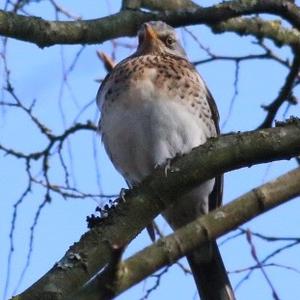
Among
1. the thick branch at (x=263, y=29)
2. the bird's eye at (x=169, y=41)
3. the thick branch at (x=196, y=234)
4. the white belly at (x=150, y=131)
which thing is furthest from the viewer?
the bird's eye at (x=169, y=41)

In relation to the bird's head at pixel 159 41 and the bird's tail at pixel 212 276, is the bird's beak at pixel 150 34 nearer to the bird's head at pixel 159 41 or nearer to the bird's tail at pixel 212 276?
the bird's head at pixel 159 41

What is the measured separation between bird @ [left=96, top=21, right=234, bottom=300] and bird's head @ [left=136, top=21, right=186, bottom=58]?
0.93 feet

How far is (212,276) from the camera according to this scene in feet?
14.9

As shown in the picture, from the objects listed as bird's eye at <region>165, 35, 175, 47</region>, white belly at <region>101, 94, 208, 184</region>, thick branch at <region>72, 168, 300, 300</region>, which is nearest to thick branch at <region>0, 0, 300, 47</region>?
white belly at <region>101, 94, 208, 184</region>

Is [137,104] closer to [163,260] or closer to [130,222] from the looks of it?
[130,222]

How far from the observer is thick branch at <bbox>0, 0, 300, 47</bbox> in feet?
12.1

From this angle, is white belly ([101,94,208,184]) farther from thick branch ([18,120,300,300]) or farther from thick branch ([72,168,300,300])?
thick branch ([72,168,300,300])

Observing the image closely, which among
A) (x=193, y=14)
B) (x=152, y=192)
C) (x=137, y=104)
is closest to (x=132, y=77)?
(x=137, y=104)

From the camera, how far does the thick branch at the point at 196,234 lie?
89.5 inches

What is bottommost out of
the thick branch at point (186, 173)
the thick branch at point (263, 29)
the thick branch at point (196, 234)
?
the thick branch at point (196, 234)

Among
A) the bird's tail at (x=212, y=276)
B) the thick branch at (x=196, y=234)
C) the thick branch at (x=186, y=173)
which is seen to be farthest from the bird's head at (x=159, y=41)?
the thick branch at (x=196, y=234)

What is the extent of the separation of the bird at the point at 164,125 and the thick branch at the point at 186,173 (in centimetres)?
148

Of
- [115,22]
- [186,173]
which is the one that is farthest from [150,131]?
[186,173]

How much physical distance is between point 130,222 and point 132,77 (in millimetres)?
2073
